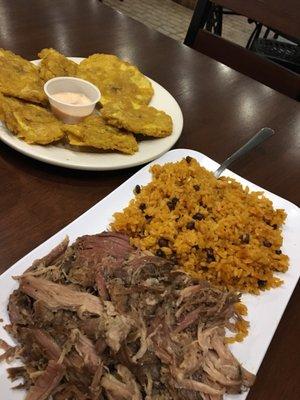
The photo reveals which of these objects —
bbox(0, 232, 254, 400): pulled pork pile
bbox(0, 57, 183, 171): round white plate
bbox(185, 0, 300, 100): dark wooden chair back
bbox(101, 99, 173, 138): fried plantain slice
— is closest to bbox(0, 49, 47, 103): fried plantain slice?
bbox(0, 57, 183, 171): round white plate

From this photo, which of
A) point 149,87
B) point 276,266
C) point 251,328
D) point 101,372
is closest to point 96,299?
point 101,372

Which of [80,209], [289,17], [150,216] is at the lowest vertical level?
[80,209]

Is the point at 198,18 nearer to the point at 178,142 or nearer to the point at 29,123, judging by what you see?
the point at 178,142

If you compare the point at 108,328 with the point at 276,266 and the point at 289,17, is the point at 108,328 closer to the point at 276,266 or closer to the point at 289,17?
the point at 276,266

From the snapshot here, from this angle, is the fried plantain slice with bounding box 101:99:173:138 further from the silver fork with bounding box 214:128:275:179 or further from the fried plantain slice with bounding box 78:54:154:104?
the silver fork with bounding box 214:128:275:179

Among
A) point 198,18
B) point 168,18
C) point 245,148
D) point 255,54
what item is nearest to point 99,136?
point 245,148

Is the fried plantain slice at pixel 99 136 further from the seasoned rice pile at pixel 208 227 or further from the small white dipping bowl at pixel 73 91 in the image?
the seasoned rice pile at pixel 208 227
